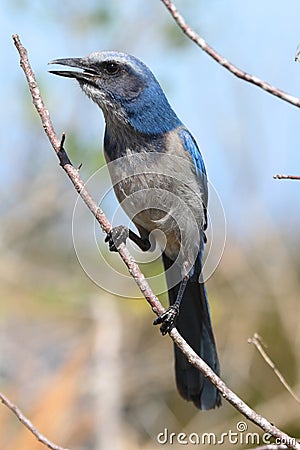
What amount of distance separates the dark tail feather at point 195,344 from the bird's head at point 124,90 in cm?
85

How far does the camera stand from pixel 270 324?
7.89 meters

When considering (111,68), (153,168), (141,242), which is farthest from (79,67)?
(141,242)

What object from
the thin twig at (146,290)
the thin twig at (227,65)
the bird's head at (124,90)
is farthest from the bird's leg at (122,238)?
the thin twig at (227,65)

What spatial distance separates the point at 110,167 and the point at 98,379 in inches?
102

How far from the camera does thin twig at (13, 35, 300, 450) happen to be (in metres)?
2.88

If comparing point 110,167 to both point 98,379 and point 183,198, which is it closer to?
point 183,198

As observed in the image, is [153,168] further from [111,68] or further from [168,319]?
[168,319]

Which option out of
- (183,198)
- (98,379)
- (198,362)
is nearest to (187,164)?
(183,198)

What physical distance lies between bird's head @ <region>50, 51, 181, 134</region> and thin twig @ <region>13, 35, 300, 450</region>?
3.04 ft

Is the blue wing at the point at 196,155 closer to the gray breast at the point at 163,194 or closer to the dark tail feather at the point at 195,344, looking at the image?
the gray breast at the point at 163,194

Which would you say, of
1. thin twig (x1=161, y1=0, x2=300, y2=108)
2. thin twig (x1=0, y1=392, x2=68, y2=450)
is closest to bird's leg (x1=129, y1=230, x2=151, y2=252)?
thin twig (x1=0, y1=392, x2=68, y2=450)

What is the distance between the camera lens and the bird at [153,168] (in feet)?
13.9

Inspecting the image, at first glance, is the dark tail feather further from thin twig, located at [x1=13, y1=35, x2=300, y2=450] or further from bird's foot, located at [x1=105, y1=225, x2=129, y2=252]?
thin twig, located at [x1=13, y1=35, x2=300, y2=450]

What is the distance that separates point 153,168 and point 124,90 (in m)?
0.45
